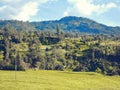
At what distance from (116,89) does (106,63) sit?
94563 mm

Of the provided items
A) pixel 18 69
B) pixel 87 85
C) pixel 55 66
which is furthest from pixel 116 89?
pixel 55 66

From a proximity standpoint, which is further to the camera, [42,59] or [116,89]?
[42,59]

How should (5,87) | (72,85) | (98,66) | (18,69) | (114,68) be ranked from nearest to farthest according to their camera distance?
(5,87) → (72,85) → (18,69) → (114,68) → (98,66)

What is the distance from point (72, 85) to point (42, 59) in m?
92.8

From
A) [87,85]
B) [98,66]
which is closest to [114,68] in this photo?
[98,66]

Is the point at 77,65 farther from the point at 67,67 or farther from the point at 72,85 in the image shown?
the point at 72,85

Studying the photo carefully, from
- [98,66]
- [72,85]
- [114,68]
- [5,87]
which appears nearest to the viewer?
[5,87]

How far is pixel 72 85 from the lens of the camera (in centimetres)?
10769

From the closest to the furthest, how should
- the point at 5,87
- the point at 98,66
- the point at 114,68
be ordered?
the point at 5,87
the point at 114,68
the point at 98,66

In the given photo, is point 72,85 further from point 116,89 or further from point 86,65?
point 86,65

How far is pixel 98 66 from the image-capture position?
194750 millimetres

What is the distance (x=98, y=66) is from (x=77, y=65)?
48.4ft

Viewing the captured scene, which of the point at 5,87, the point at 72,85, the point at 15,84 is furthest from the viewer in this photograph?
the point at 72,85

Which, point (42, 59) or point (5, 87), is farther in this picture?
point (42, 59)
